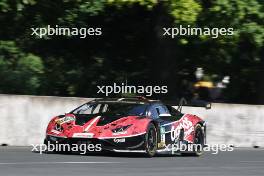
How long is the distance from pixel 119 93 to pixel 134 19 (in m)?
2.50

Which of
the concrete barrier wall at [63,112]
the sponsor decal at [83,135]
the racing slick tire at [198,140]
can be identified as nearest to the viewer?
the sponsor decal at [83,135]

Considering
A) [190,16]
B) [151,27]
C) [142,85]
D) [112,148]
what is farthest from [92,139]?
[142,85]

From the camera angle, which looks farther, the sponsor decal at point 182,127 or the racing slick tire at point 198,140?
the racing slick tire at point 198,140

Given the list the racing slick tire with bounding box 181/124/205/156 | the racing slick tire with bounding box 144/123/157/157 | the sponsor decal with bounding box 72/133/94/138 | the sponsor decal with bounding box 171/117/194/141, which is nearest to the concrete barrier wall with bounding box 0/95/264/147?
the racing slick tire with bounding box 181/124/205/156

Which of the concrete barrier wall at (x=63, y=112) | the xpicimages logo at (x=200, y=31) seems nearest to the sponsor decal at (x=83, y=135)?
the concrete barrier wall at (x=63, y=112)

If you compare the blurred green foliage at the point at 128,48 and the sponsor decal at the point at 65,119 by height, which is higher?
the blurred green foliage at the point at 128,48

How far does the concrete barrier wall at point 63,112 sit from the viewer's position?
18.6 meters

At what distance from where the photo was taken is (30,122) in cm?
1881

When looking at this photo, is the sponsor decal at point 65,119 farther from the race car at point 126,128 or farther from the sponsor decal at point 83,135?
the sponsor decal at point 83,135

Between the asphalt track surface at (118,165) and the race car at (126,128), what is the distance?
0.32m

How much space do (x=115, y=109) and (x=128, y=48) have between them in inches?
439

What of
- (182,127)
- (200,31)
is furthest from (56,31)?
(182,127)

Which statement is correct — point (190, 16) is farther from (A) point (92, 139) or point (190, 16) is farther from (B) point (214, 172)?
(B) point (214, 172)

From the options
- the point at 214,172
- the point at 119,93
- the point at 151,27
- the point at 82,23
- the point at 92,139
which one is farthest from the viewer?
the point at 119,93
